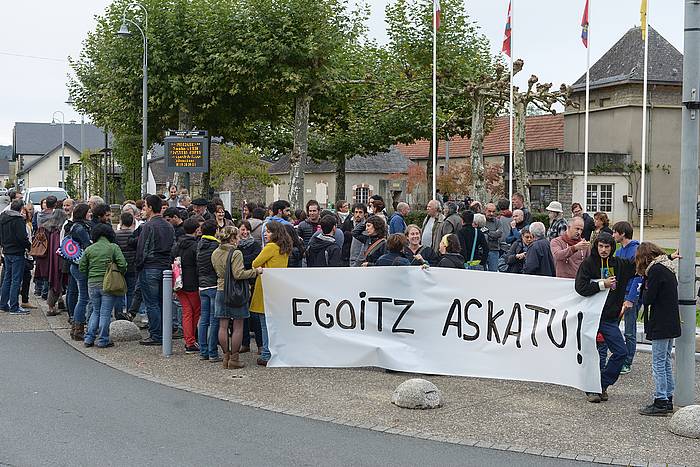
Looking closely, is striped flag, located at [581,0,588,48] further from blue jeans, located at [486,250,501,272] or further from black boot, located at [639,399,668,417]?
black boot, located at [639,399,668,417]

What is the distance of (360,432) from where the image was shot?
7953mm

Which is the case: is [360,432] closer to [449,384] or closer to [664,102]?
[449,384]

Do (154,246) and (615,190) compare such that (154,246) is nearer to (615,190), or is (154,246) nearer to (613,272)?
(613,272)

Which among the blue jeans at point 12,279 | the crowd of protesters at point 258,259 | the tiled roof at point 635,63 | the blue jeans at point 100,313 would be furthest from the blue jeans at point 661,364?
the tiled roof at point 635,63

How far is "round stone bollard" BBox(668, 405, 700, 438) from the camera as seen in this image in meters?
7.76

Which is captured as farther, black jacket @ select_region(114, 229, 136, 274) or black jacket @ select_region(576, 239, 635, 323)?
black jacket @ select_region(114, 229, 136, 274)

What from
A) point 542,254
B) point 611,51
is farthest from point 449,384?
point 611,51

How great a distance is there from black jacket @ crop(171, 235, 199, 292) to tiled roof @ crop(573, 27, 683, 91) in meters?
41.3

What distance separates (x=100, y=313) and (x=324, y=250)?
3269 millimetres

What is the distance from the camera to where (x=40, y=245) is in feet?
48.1

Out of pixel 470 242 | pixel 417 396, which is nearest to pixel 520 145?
pixel 470 242

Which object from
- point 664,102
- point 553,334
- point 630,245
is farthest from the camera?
point 664,102

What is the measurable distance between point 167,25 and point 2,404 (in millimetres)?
24895

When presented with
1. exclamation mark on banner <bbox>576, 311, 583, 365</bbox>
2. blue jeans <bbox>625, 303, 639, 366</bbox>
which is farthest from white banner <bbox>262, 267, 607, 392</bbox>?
blue jeans <bbox>625, 303, 639, 366</bbox>
